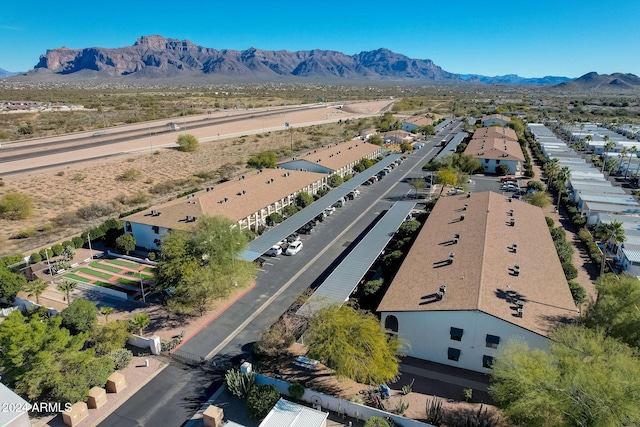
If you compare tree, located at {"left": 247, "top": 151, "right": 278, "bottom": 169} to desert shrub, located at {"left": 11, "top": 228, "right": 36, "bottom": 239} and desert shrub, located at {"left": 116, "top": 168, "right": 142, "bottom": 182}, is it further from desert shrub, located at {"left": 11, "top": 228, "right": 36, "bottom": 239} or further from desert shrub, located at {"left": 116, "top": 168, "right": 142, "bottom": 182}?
desert shrub, located at {"left": 11, "top": 228, "right": 36, "bottom": 239}

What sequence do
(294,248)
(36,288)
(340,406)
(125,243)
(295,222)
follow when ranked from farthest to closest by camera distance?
(295,222), (294,248), (125,243), (36,288), (340,406)

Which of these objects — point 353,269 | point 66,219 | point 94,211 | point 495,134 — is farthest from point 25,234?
point 495,134

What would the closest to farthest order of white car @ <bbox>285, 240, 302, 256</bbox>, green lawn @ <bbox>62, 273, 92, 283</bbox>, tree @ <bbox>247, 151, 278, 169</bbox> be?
green lawn @ <bbox>62, 273, 92, 283</bbox>
white car @ <bbox>285, 240, 302, 256</bbox>
tree @ <bbox>247, 151, 278, 169</bbox>

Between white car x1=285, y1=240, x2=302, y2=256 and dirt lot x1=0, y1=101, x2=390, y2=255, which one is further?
dirt lot x1=0, y1=101, x2=390, y2=255

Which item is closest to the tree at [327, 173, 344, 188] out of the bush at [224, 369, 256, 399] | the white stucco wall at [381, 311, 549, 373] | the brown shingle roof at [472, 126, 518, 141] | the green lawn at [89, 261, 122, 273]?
the green lawn at [89, 261, 122, 273]

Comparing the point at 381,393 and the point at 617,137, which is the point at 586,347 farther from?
the point at 617,137

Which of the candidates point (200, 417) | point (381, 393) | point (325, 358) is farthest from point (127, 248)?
point (381, 393)

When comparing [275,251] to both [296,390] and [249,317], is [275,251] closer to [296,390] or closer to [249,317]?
[249,317]
